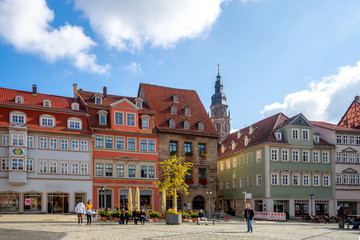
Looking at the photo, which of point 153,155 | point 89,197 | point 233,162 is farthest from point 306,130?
point 89,197

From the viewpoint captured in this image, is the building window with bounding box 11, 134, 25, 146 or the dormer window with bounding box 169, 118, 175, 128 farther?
the dormer window with bounding box 169, 118, 175, 128

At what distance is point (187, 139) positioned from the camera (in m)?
58.7

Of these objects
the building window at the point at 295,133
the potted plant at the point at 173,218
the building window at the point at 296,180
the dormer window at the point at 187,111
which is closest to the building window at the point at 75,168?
the dormer window at the point at 187,111

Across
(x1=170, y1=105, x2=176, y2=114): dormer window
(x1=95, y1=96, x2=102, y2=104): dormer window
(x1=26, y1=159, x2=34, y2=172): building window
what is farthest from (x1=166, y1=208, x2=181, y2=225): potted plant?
(x1=170, y1=105, x2=176, y2=114): dormer window

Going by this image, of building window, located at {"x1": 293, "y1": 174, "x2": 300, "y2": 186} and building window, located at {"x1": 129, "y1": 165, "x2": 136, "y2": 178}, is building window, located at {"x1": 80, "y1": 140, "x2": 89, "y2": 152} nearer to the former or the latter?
building window, located at {"x1": 129, "y1": 165, "x2": 136, "y2": 178}

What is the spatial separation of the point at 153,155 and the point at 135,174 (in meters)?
3.37

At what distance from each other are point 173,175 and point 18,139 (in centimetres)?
1881

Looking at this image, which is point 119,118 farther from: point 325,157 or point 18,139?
point 325,157

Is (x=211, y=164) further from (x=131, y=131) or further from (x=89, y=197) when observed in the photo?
(x=89, y=197)

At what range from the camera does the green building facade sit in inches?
2325

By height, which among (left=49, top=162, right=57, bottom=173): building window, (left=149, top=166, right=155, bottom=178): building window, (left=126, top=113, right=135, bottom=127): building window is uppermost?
(left=126, top=113, right=135, bottom=127): building window

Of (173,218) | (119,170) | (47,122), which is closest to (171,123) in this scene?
(119,170)

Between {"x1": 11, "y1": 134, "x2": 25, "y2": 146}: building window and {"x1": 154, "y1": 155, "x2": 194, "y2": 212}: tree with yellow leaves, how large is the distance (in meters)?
15.7

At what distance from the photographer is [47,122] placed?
166 feet
